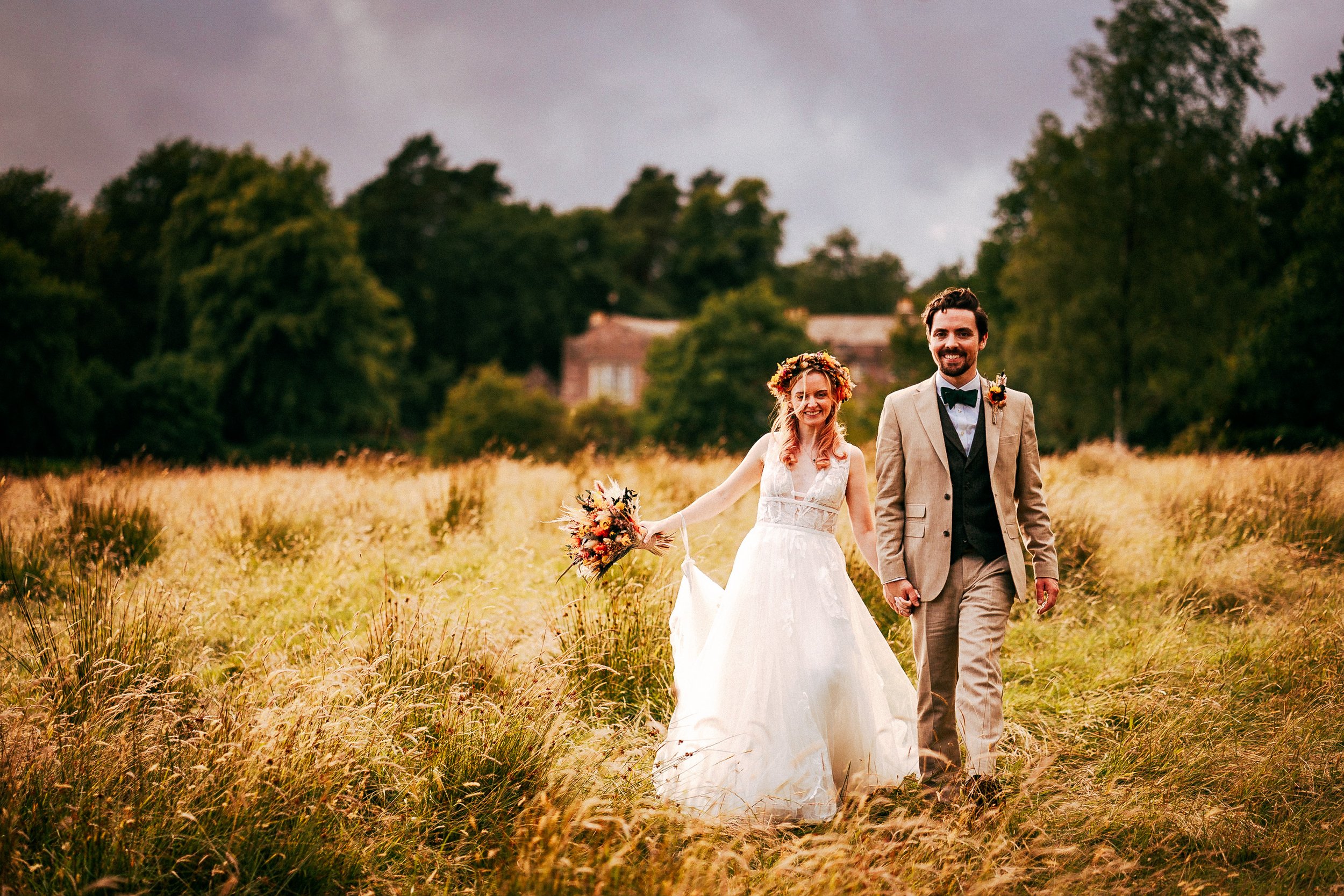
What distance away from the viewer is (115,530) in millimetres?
7520

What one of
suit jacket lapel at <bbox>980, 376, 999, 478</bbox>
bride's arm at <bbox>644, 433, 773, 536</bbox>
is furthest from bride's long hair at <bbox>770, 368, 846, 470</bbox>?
suit jacket lapel at <bbox>980, 376, 999, 478</bbox>

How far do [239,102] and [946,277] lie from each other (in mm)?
35159

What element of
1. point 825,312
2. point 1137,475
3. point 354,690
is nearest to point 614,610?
point 354,690

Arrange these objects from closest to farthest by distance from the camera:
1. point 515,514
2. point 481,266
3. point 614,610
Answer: point 614,610, point 515,514, point 481,266

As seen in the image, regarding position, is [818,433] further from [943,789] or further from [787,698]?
[943,789]

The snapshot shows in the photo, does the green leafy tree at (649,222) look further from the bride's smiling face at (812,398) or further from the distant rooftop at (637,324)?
the bride's smiling face at (812,398)

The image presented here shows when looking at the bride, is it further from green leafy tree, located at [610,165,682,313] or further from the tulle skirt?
green leafy tree, located at [610,165,682,313]

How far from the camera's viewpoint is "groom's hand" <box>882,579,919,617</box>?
4.04 m

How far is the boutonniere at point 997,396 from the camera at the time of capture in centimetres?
399

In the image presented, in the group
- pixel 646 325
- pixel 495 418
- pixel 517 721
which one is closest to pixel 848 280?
pixel 646 325

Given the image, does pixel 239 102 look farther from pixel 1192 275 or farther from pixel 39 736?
pixel 39 736

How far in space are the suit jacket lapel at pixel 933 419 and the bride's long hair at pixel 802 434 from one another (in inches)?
19.0

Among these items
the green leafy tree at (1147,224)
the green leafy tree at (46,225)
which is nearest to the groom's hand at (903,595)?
the green leafy tree at (1147,224)

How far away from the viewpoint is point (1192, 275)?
2292 centimetres
